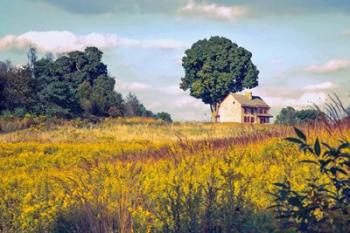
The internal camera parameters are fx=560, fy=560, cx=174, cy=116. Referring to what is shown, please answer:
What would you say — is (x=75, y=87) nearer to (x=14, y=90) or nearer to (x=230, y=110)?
(x=230, y=110)

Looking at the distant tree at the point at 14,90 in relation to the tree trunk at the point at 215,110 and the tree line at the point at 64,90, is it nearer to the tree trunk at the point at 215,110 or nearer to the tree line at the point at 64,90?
the tree line at the point at 64,90

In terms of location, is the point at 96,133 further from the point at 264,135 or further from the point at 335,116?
the point at 335,116

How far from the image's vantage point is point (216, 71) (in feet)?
231

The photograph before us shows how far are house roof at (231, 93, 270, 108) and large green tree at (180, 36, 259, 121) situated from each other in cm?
184

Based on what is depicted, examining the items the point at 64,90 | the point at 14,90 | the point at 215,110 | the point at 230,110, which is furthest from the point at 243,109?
the point at 14,90

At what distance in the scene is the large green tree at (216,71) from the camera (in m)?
69.2

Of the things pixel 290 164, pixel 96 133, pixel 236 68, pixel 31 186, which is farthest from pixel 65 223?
pixel 236 68

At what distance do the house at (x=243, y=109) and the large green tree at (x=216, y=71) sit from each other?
1.22 metres

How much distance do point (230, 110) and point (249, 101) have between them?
363 centimetres

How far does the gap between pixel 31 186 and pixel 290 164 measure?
13.9 feet

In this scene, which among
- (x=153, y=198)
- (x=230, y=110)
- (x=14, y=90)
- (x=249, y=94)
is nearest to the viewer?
(x=153, y=198)

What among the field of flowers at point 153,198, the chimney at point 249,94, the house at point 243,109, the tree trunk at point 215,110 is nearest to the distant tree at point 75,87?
the tree trunk at point 215,110

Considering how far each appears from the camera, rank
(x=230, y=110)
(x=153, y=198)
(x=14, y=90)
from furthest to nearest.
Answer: (x=230, y=110), (x=14, y=90), (x=153, y=198)

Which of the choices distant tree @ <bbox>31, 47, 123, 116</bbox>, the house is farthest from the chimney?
distant tree @ <bbox>31, 47, 123, 116</bbox>
